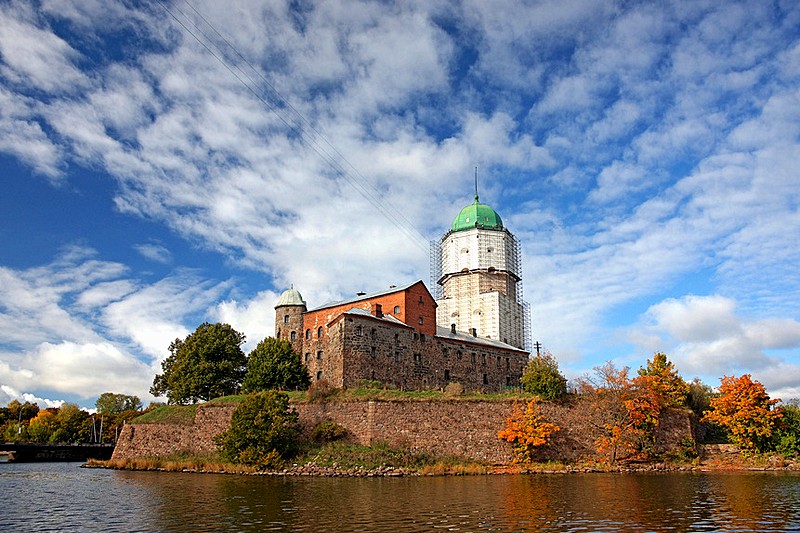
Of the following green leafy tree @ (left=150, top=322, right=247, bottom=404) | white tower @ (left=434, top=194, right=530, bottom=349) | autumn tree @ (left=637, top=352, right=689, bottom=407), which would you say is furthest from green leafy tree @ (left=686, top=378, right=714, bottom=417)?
green leafy tree @ (left=150, top=322, right=247, bottom=404)

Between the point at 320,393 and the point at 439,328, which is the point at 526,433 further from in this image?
the point at 439,328

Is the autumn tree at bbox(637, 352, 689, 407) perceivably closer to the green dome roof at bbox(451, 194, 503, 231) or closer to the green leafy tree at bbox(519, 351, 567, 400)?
the green leafy tree at bbox(519, 351, 567, 400)

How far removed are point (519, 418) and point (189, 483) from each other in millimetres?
21414

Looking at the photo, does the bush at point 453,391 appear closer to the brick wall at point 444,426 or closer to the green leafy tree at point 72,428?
the brick wall at point 444,426

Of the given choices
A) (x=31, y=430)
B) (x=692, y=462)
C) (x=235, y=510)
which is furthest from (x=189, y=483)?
(x=31, y=430)

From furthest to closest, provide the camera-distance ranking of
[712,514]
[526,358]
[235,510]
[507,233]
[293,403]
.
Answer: [507,233]
[526,358]
[293,403]
[235,510]
[712,514]

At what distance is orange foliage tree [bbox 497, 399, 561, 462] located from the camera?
3972 cm

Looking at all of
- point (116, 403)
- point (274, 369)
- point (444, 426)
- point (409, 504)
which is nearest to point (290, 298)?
point (274, 369)

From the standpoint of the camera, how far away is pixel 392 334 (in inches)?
1951

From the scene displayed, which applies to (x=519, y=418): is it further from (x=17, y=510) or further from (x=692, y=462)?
(x=17, y=510)

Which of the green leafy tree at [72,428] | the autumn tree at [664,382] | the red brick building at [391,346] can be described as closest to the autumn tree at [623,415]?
the autumn tree at [664,382]

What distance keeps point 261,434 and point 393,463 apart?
334 inches

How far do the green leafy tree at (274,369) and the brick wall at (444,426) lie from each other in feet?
14.0

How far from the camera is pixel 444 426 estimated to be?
4038 centimetres
